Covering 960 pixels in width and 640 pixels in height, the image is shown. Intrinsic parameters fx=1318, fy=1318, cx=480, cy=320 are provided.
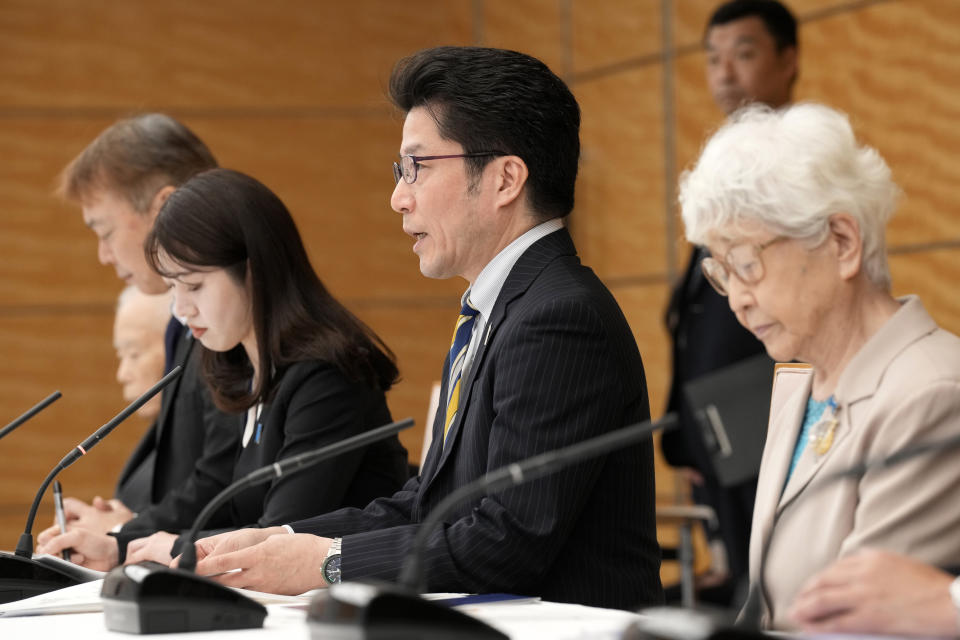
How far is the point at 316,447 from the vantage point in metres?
2.54

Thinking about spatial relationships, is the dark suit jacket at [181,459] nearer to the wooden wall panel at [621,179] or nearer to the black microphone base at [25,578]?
the black microphone base at [25,578]

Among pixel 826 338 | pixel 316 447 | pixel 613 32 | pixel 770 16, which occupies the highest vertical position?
pixel 613 32

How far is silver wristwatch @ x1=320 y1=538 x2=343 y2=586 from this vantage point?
1.90 m

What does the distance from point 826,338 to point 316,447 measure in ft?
3.68

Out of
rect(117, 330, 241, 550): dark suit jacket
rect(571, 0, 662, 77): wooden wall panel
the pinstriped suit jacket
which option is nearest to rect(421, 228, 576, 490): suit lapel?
the pinstriped suit jacket

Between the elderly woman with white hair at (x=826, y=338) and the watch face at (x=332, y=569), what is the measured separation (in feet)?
1.93

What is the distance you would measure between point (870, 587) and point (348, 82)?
18.8 feet

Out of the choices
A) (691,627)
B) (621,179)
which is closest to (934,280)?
(621,179)

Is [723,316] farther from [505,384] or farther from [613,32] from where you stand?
[613,32]

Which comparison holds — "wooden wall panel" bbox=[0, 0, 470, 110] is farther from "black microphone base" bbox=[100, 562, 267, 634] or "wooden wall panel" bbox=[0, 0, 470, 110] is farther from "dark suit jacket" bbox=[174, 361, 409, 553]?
"black microphone base" bbox=[100, 562, 267, 634]

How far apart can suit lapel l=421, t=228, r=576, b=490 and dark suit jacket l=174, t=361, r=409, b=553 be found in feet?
1.26

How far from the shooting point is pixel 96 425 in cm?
637

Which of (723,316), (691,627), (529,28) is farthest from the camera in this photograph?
(529,28)

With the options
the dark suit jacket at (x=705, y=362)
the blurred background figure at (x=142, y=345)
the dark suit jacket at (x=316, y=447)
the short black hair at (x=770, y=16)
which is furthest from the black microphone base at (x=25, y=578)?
the short black hair at (x=770, y=16)
